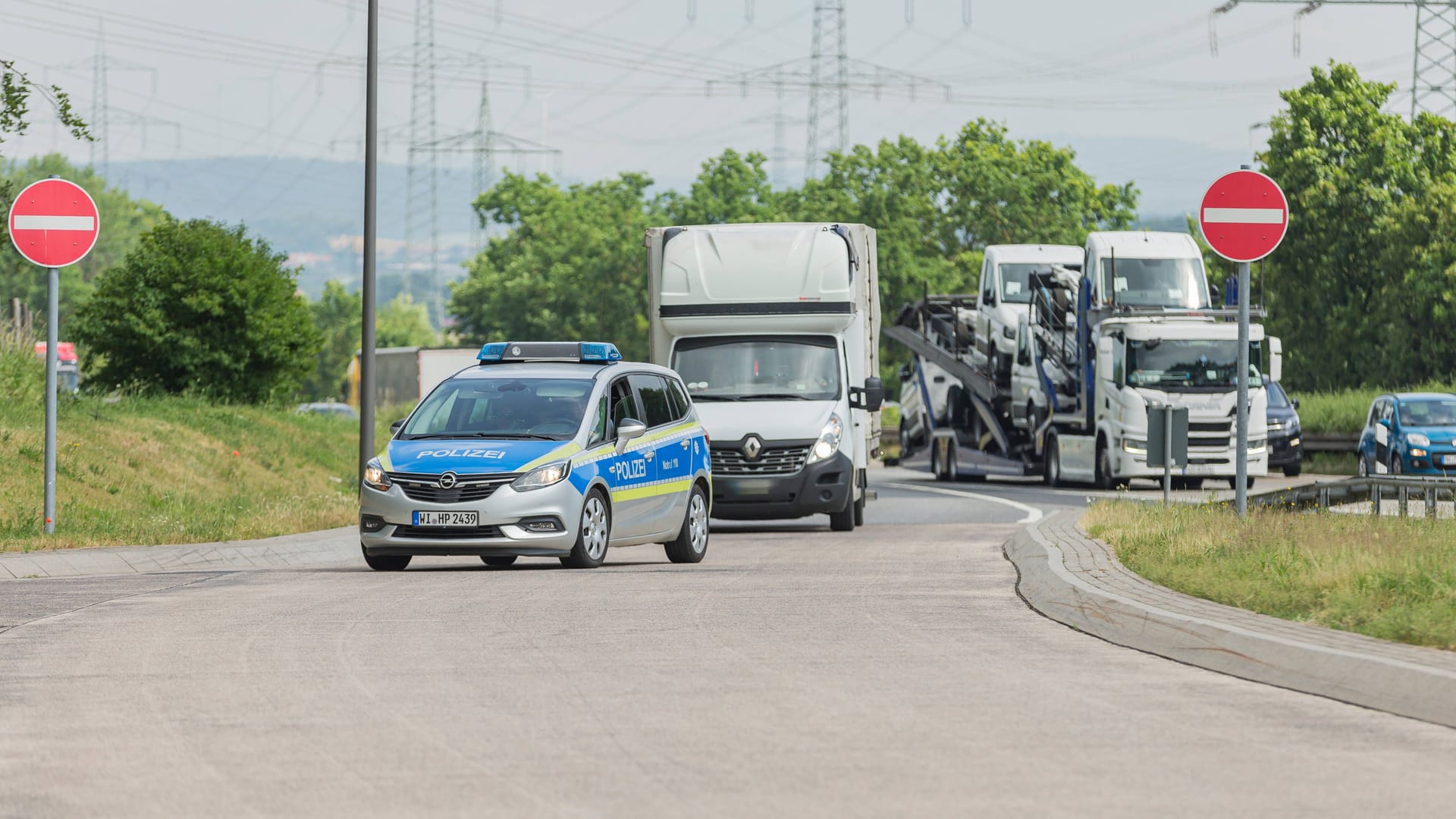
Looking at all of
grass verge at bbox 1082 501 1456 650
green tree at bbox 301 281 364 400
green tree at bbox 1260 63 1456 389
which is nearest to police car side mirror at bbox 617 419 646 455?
grass verge at bbox 1082 501 1456 650

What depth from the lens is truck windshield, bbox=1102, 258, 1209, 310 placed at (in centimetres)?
3462

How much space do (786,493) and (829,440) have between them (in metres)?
0.77

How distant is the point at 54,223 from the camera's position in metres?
17.1

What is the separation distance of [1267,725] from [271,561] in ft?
37.5

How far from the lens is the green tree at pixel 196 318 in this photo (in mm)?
30297

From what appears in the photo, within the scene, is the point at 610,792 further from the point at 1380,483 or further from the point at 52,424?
the point at 1380,483

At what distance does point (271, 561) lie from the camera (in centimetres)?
1772

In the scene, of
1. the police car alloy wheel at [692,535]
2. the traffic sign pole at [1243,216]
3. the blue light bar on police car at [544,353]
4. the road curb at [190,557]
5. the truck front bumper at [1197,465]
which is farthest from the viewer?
the truck front bumper at [1197,465]

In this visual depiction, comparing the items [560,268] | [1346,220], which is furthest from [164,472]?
[560,268]

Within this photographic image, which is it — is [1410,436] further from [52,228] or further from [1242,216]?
[52,228]

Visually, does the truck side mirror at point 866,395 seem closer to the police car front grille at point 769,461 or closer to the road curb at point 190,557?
the police car front grille at point 769,461

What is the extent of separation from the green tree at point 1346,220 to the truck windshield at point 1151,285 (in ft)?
63.2

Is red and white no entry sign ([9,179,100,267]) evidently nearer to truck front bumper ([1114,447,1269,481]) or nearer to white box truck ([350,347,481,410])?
truck front bumper ([1114,447,1269,481])

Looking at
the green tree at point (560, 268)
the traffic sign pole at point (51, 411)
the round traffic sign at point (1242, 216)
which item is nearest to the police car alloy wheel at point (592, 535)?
the traffic sign pole at point (51, 411)
